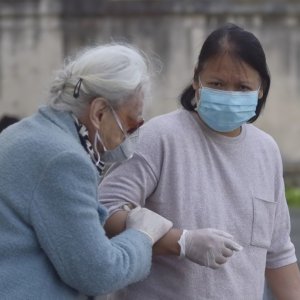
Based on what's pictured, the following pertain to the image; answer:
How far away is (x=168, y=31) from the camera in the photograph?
13.1 metres

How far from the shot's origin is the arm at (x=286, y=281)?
3.55 metres

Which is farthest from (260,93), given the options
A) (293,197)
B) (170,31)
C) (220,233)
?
(170,31)

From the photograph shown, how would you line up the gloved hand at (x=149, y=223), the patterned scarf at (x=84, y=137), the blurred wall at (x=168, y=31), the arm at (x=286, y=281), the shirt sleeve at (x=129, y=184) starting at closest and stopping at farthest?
the patterned scarf at (x=84, y=137), the gloved hand at (x=149, y=223), the shirt sleeve at (x=129, y=184), the arm at (x=286, y=281), the blurred wall at (x=168, y=31)

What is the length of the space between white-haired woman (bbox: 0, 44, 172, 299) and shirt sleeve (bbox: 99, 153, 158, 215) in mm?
260

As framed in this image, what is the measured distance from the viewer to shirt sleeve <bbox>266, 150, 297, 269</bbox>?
3418 mm

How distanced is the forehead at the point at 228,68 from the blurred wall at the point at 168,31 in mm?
9719

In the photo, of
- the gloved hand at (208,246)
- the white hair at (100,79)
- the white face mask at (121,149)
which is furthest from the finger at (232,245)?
the white hair at (100,79)

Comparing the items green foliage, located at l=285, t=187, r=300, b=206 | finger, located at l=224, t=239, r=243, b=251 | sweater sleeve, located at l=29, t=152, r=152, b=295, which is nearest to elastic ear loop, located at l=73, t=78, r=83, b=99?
sweater sleeve, located at l=29, t=152, r=152, b=295

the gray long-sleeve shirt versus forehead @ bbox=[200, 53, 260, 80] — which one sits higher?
forehead @ bbox=[200, 53, 260, 80]

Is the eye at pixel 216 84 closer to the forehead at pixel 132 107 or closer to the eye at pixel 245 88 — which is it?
the eye at pixel 245 88

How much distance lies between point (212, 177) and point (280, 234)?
1.25ft

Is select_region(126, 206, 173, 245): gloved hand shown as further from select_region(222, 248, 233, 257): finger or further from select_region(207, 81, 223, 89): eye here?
select_region(207, 81, 223, 89): eye

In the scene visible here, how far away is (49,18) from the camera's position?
1327cm

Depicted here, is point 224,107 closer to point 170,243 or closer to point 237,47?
point 237,47
